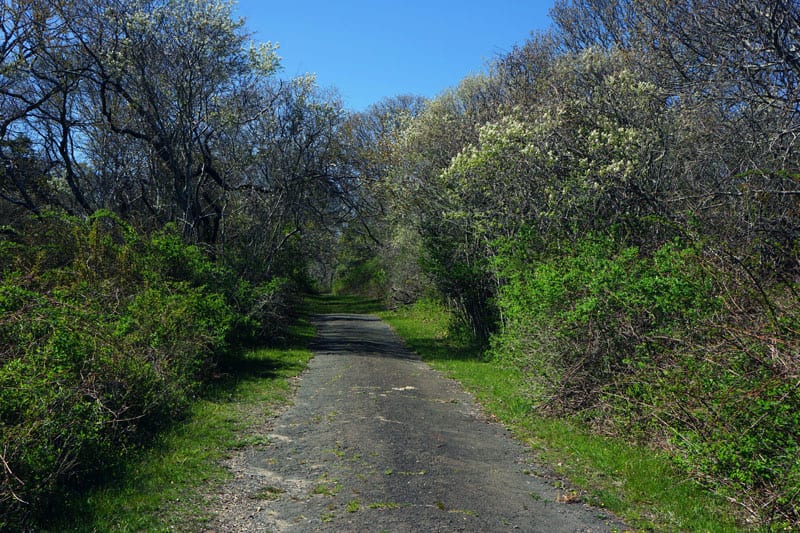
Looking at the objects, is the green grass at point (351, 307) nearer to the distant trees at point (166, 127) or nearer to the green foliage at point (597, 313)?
the distant trees at point (166, 127)

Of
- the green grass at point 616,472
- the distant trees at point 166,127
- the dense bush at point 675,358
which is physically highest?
the distant trees at point 166,127

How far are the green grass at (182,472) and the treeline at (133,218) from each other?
0.29 m

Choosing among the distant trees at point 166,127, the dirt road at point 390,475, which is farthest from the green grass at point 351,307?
the dirt road at point 390,475

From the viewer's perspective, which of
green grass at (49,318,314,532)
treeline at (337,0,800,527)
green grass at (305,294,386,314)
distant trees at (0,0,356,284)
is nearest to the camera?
green grass at (49,318,314,532)

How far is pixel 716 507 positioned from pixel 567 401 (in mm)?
3791

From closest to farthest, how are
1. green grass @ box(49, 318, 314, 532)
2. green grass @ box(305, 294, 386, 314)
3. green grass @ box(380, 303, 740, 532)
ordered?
green grass @ box(49, 318, 314, 532) < green grass @ box(380, 303, 740, 532) < green grass @ box(305, 294, 386, 314)

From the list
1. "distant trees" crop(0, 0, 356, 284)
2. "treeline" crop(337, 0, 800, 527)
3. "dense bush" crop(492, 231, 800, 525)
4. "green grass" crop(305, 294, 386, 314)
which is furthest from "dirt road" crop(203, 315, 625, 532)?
"green grass" crop(305, 294, 386, 314)

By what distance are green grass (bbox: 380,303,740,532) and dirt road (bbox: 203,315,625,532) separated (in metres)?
0.32

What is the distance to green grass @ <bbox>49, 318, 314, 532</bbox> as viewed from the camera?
5.92m

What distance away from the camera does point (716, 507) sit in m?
6.34

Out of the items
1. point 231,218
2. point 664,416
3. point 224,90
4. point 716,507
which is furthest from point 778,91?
point 231,218

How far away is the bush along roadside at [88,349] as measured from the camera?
5.98m

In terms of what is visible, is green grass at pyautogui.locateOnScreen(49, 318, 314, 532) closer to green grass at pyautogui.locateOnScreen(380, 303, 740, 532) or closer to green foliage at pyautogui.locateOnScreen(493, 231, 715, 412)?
green grass at pyautogui.locateOnScreen(380, 303, 740, 532)

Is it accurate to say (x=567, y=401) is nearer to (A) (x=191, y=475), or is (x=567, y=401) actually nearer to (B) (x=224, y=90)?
(A) (x=191, y=475)
